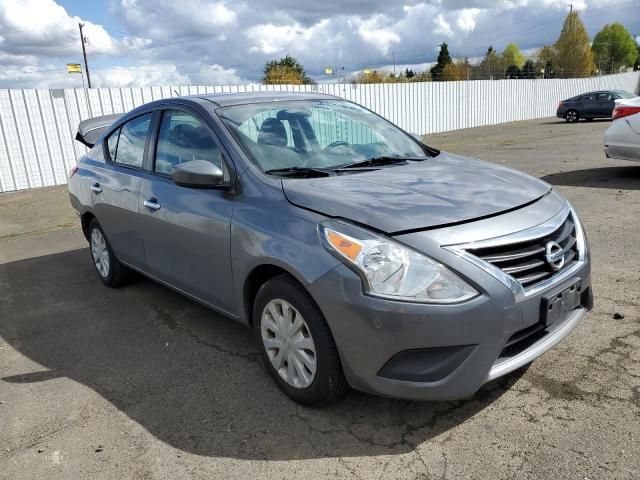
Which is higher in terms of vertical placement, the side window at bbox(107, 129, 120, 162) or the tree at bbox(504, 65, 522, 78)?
the tree at bbox(504, 65, 522, 78)

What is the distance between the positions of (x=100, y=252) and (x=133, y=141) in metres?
1.33

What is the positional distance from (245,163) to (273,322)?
962 mm

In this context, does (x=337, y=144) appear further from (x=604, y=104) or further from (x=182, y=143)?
(x=604, y=104)

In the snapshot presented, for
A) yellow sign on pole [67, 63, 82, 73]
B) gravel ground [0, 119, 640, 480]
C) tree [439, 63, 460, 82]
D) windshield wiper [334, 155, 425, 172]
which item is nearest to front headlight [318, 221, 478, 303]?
gravel ground [0, 119, 640, 480]

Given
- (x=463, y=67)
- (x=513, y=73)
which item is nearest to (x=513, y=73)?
(x=513, y=73)

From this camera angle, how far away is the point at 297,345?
2.74 meters

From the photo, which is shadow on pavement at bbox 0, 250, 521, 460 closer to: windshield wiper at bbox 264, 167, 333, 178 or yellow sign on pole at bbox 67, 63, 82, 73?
windshield wiper at bbox 264, 167, 333, 178

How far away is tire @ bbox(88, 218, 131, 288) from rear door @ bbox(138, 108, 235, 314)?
0.92 metres

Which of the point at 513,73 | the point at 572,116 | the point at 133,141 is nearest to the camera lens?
the point at 133,141

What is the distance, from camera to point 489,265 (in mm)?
2324

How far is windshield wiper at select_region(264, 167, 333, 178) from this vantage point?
3070mm

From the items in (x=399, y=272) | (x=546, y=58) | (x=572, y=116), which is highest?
(x=546, y=58)

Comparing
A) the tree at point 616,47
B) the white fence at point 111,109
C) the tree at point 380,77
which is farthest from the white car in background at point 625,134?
the tree at point 616,47

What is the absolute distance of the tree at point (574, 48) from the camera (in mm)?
A: 67938
